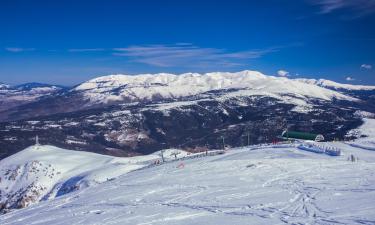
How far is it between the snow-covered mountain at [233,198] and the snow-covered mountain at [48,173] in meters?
24.6

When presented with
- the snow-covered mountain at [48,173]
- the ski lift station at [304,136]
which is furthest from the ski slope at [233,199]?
the ski lift station at [304,136]

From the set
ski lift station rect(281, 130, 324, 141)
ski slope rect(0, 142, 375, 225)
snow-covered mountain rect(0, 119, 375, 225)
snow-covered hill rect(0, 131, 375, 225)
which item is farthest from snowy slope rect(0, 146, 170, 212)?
ski lift station rect(281, 130, 324, 141)

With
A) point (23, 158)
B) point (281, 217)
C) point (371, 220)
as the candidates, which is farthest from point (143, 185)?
point (23, 158)

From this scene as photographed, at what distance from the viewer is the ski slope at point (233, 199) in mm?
21516

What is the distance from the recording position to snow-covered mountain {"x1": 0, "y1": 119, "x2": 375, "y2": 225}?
2153 centimetres

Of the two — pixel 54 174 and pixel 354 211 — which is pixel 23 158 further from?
pixel 354 211

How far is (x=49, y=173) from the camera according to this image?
247ft

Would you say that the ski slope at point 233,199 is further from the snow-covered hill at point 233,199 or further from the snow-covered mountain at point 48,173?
the snow-covered mountain at point 48,173

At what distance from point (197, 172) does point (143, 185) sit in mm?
7190

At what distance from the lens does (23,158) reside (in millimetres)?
87875

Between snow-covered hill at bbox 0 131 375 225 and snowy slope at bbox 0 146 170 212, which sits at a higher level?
snow-covered hill at bbox 0 131 375 225

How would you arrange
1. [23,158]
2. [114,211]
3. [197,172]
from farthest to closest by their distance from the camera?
[23,158]
[197,172]
[114,211]

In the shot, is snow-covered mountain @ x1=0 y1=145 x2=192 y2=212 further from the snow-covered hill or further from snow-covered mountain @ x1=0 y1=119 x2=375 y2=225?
the snow-covered hill

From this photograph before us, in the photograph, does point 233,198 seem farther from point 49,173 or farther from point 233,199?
point 49,173
